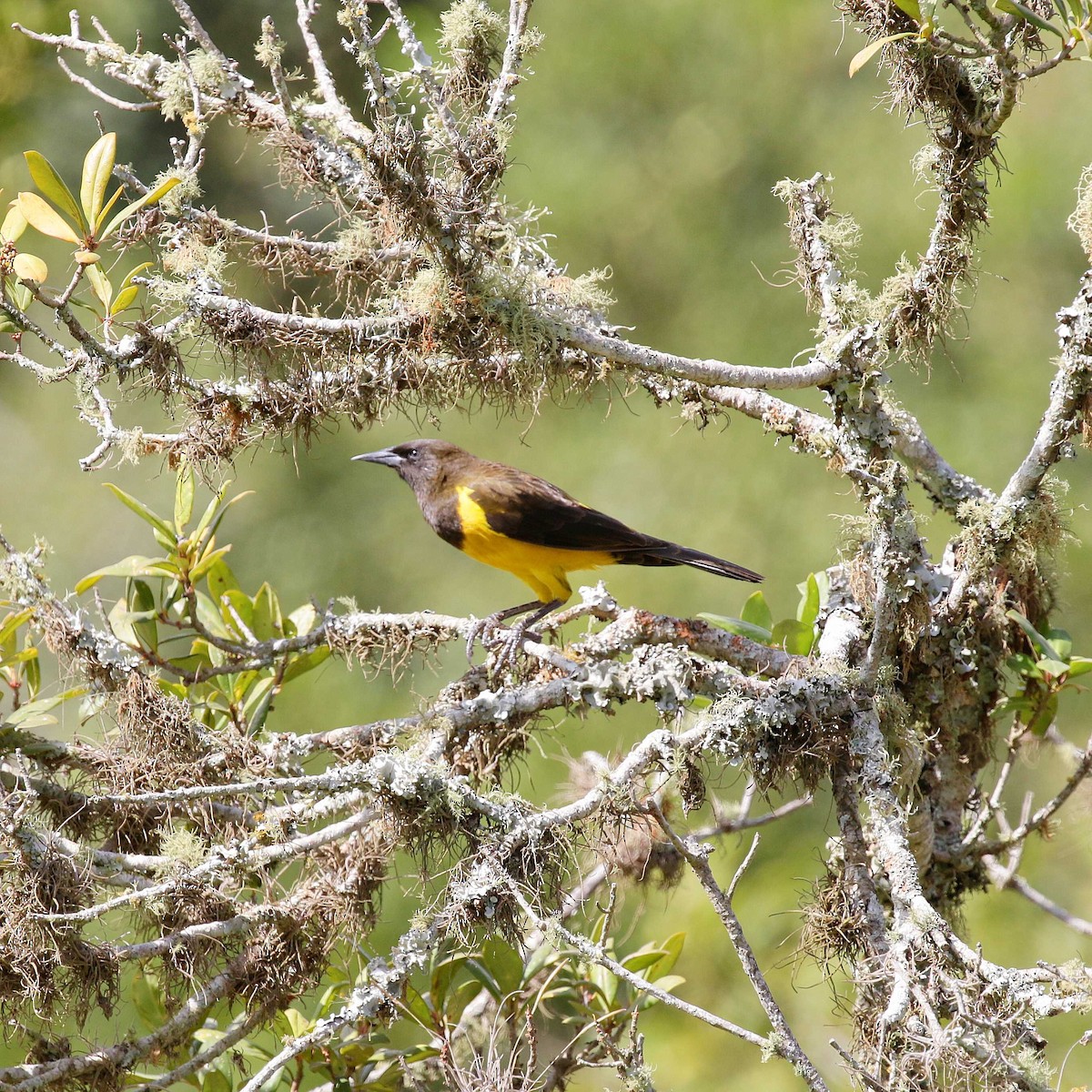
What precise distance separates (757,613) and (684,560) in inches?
18.3

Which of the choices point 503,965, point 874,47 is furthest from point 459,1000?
point 874,47

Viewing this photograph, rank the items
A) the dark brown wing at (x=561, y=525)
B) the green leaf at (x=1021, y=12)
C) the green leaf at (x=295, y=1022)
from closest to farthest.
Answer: the green leaf at (x=1021, y=12) < the green leaf at (x=295, y=1022) < the dark brown wing at (x=561, y=525)

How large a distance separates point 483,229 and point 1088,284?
0.85 metres

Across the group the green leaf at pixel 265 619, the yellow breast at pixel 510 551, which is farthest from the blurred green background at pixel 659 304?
the green leaf at pixel 265 619

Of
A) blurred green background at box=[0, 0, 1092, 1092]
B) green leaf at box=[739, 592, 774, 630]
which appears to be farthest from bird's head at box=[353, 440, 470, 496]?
blurred green background at box=[0, 0, 1092, 1092]

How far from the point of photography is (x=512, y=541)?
277 centimetres

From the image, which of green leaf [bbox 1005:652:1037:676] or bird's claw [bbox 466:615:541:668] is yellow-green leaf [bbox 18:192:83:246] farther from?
green leaf [bbox 1005:652:1037:676]

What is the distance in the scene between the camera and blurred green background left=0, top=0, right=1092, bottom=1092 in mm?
5414

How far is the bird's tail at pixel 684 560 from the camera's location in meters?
2.54

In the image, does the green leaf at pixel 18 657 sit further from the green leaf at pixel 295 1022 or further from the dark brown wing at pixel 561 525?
the dark brown wing at pixel 561 525

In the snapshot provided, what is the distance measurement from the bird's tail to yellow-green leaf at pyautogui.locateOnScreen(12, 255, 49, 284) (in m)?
1.47

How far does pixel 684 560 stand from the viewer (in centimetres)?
265

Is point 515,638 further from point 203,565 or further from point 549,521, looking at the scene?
point 549,521

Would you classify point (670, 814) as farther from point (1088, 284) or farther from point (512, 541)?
point (1088, 284)
